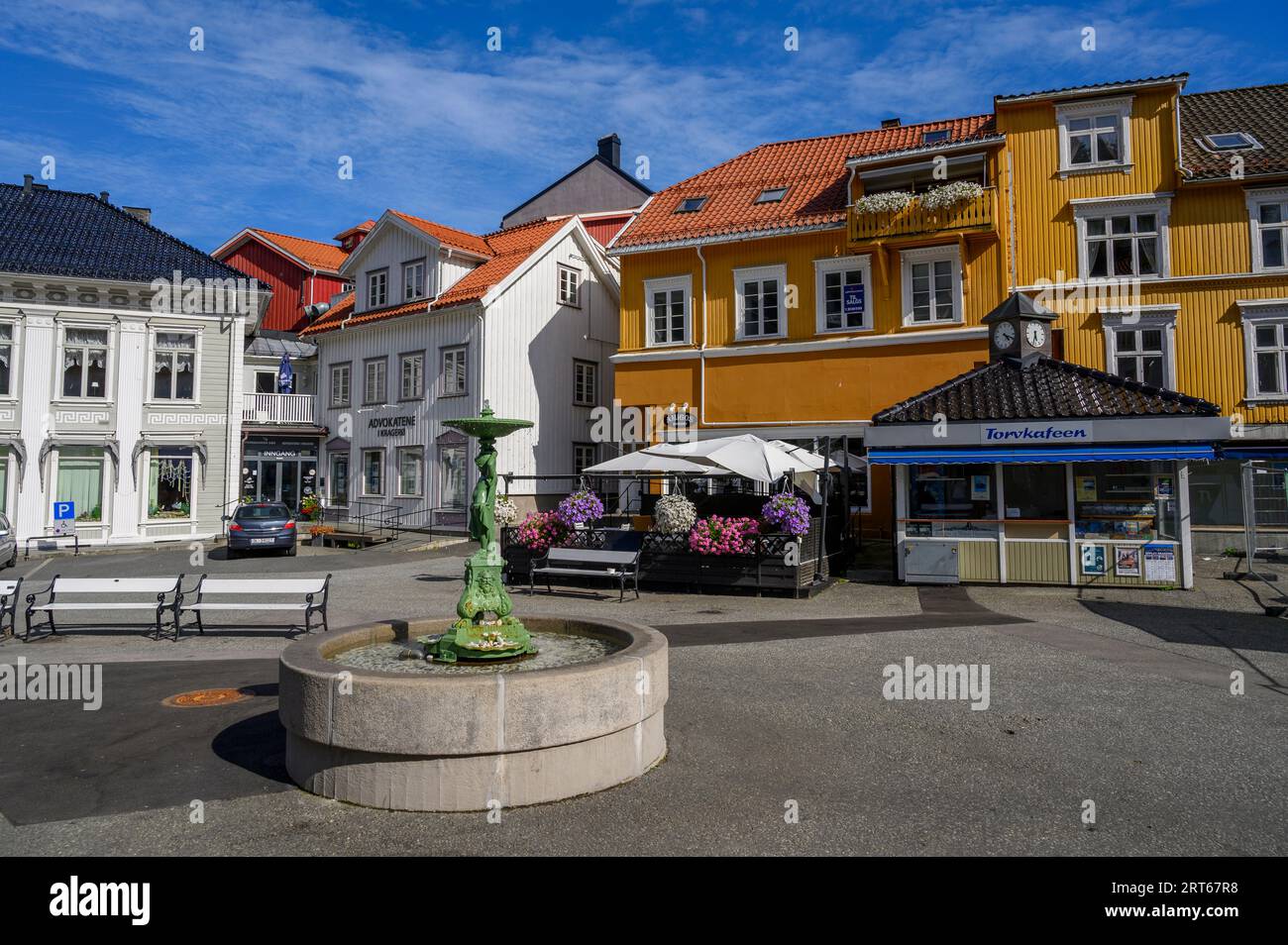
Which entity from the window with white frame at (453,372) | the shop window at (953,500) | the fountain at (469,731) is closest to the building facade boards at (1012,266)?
the window with white frame at (453,372)

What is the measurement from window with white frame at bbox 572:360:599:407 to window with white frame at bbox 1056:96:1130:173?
53.6 ft

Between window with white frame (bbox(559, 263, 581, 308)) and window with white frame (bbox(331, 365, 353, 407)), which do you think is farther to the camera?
window with white frame (bbox(331, 365, 353, 407))

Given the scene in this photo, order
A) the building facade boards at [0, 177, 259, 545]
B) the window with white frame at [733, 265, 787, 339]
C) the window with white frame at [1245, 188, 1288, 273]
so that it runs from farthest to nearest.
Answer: the building facade boards at [0, 177, 259, 545] → the window with white frame at [733, 265, 787, 339] → the window with white frame at [1245, 188, 1288, 273]

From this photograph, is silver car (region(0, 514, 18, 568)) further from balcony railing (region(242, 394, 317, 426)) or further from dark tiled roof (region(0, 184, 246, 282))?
balcony railing (region(242, 394, 317, 426))

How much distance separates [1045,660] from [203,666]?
31.0 feet

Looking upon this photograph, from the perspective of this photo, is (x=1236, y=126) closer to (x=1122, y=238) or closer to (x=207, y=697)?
(x=1122, y=238)

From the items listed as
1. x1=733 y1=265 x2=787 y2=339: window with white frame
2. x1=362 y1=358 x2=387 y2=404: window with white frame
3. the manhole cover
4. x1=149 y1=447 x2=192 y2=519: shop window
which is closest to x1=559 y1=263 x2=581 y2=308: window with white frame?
x1=362 y1=358 x2=387 y2=404: window with white frame

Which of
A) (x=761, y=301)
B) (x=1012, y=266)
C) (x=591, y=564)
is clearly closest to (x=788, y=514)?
(x=591, y=564)

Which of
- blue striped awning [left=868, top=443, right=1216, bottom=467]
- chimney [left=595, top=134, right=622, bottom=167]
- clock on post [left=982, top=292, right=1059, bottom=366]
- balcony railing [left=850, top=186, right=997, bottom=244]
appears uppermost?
chimney [left=595, top=134, right=622, bottom=167]

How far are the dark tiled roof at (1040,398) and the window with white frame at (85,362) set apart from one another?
936 inches

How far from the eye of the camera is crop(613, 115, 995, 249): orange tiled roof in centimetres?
2488

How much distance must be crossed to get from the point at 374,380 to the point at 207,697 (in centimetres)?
2434

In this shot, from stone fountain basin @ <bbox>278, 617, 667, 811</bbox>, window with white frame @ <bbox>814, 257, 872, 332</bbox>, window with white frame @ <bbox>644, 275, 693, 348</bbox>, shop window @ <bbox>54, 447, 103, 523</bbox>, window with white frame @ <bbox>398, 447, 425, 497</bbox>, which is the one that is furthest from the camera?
window with white frame @ <bbox>398, 447, 425, 497</bbox>
